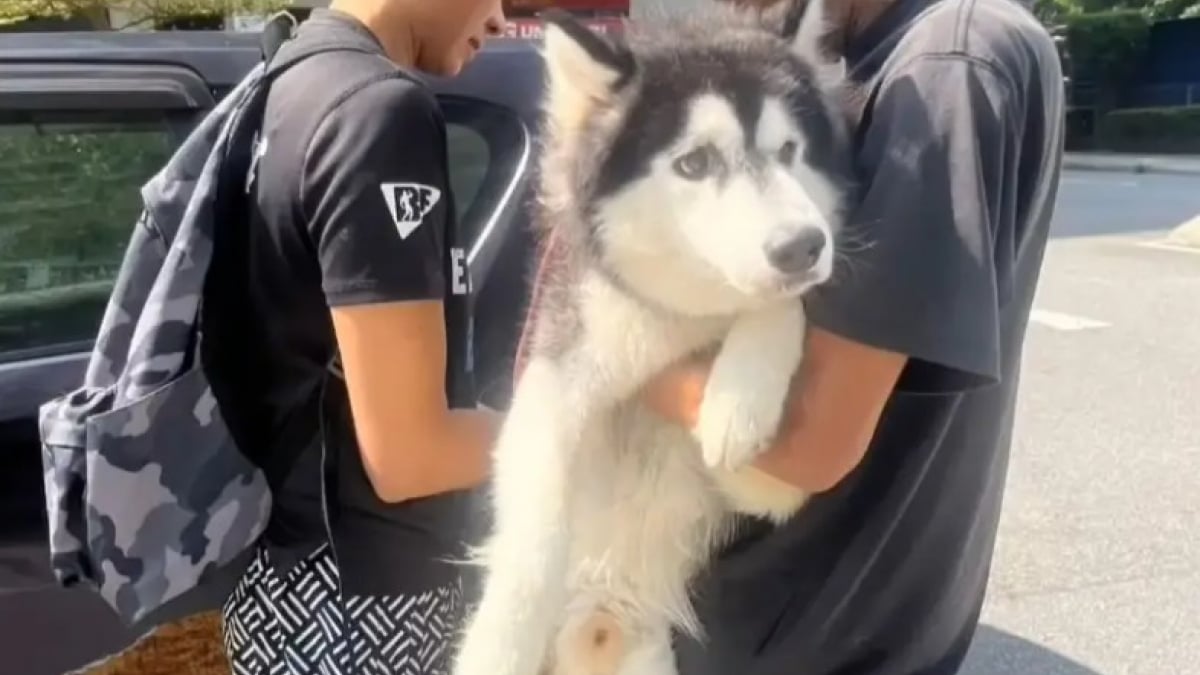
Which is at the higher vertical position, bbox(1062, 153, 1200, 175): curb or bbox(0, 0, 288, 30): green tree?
bbox(0, 0, 288, 30): green tree

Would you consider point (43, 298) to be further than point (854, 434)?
Yes

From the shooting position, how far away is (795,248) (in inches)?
62.4

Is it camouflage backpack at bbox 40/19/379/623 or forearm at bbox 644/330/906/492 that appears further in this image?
camouflage backpack at bbox 40/19/379/623

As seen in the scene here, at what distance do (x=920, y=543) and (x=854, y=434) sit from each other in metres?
0.21

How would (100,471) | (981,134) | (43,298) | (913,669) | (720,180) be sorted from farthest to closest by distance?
(43,298) < (100,471) < (913,669) < (720,180) < (981,134)

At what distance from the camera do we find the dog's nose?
158 cm

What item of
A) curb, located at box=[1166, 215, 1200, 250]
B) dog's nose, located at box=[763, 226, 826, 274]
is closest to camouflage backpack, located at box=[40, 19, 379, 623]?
dog's nose, located at box=[763, 226, 826, 274]

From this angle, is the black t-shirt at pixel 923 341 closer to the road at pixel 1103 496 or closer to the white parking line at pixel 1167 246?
the road at pixel 1103 496

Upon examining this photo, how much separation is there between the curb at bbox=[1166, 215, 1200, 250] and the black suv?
11.1 metres

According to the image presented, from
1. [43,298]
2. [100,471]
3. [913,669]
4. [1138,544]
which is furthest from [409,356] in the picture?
[1138,544]

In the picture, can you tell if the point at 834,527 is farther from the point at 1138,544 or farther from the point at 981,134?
the point at 1138,544

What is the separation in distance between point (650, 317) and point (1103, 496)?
15.3 feet

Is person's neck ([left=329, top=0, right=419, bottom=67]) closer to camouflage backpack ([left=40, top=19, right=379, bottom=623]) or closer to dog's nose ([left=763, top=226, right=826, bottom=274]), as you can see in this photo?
camouflage backpack ([left=40, top=19, right=379, bottom=623])

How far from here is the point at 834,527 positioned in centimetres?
173
